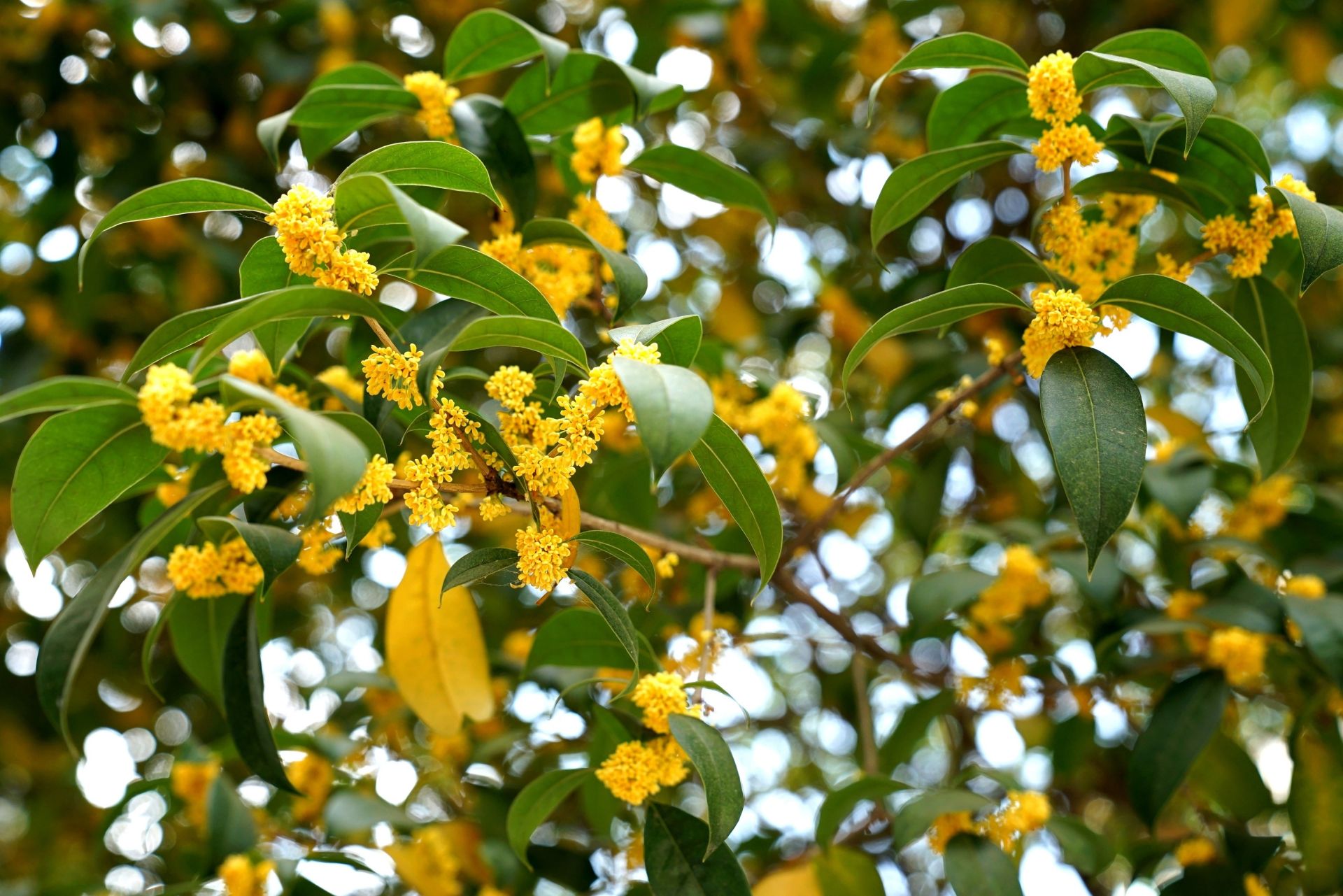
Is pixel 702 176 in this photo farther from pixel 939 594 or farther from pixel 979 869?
pixel 979 869

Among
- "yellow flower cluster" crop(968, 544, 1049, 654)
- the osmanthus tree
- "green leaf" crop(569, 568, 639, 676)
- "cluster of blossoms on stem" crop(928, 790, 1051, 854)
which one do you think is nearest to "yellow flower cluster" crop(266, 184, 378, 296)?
the osmanthus tree

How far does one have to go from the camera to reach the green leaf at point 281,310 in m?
0.81

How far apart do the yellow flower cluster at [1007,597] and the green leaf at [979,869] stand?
44 cm

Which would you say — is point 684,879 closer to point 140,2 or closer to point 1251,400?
point 1251,400

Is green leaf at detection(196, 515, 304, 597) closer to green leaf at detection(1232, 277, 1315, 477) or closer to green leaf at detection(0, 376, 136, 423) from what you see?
green leaf at detection(0, 376, 136, 423)

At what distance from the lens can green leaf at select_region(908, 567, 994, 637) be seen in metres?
1.60

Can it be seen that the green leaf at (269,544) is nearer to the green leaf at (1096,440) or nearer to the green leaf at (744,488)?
the green leaf at (744,488)

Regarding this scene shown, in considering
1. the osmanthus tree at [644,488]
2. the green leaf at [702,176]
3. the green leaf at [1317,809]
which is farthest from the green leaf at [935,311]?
the green leaf at [1317,809]

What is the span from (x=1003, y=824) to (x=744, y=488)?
71 centimetres

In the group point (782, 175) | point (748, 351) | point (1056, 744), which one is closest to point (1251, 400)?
point (1056, 744)

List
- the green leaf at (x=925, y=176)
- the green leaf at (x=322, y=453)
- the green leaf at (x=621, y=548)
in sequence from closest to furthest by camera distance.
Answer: the green leaf at (x=322, y=453)
the green leaf at (x=621, y=548)
the green leaf at (x=925, y=176)

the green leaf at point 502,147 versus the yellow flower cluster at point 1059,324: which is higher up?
the green leaf at point 502,147

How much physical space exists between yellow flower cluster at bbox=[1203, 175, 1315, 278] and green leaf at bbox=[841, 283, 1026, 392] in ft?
1.08

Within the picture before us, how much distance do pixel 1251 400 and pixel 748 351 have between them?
100cm
